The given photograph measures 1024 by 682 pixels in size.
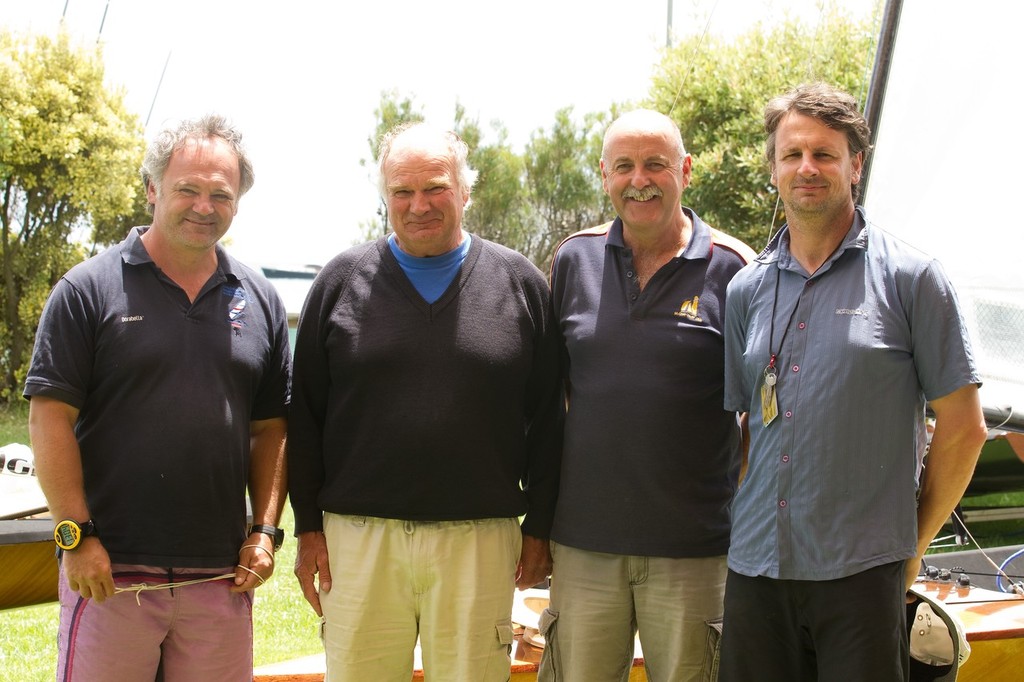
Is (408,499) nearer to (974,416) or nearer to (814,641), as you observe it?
(814,641)

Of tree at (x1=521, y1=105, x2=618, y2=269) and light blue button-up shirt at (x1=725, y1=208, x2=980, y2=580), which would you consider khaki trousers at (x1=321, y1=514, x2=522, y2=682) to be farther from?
tree at (x1=521, y1=105, x2=618, y2=269)

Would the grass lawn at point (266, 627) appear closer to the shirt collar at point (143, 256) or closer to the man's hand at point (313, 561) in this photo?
the man's hand at point (313, 561)

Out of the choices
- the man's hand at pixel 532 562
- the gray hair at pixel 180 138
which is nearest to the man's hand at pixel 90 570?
the gray hair at pixel 180 138

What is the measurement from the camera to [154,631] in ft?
8.86

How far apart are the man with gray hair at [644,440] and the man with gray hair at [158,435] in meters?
0.86

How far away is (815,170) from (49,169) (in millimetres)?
12049

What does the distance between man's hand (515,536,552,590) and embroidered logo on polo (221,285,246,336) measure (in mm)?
988

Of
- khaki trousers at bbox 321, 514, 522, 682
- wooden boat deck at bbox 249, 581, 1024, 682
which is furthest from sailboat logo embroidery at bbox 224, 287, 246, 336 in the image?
wooden boat deck at bbox 249, 581, 1024, 682

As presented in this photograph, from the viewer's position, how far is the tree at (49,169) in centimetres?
1249

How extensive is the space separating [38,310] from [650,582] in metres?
11.9

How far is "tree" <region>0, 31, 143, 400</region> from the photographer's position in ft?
41.0

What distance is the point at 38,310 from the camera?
13.0 metres

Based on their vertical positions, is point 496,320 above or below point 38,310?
above

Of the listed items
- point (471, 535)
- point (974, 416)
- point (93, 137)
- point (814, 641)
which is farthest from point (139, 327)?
point (93, 137)
